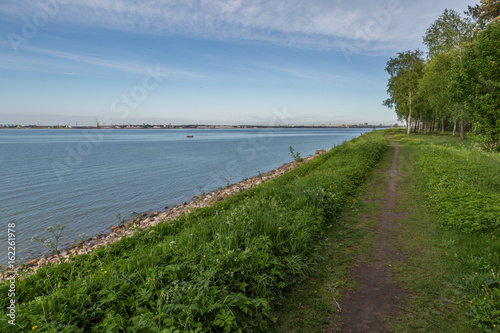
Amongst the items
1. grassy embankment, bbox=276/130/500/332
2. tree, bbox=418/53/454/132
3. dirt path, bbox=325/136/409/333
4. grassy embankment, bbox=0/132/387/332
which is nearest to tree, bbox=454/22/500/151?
tree, bbox=418/53/454/132

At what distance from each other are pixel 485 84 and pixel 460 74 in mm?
2020

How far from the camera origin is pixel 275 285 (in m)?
4.75

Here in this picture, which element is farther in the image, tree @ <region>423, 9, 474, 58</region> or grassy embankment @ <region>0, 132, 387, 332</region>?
tree @ <region>423, 9, 474, 58</region>

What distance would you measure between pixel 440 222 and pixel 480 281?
3.59 m

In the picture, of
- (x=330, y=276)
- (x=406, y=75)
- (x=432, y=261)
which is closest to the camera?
(x=330, y=276)

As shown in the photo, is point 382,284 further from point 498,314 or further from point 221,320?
point 221,320

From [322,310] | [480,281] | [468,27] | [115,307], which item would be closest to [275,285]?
[322,310]

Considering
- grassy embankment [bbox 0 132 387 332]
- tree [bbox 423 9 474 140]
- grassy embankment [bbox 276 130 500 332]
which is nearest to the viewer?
grassy embankment [bbox 0 132 387 332]

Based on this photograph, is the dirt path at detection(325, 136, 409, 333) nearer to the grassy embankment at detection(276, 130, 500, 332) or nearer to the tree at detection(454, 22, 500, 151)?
the grassy embankment at detection(276, 130, 500, 332)

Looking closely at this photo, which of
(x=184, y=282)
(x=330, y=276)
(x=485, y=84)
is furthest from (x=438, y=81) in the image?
(x=184, y=282)

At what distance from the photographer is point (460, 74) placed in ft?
71.0

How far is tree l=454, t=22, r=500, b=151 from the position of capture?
19625 mm

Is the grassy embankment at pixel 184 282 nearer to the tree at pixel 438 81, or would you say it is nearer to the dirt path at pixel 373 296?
the dirt path at pixel 373 296

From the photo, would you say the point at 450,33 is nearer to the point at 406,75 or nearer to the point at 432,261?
the point at 406,75
